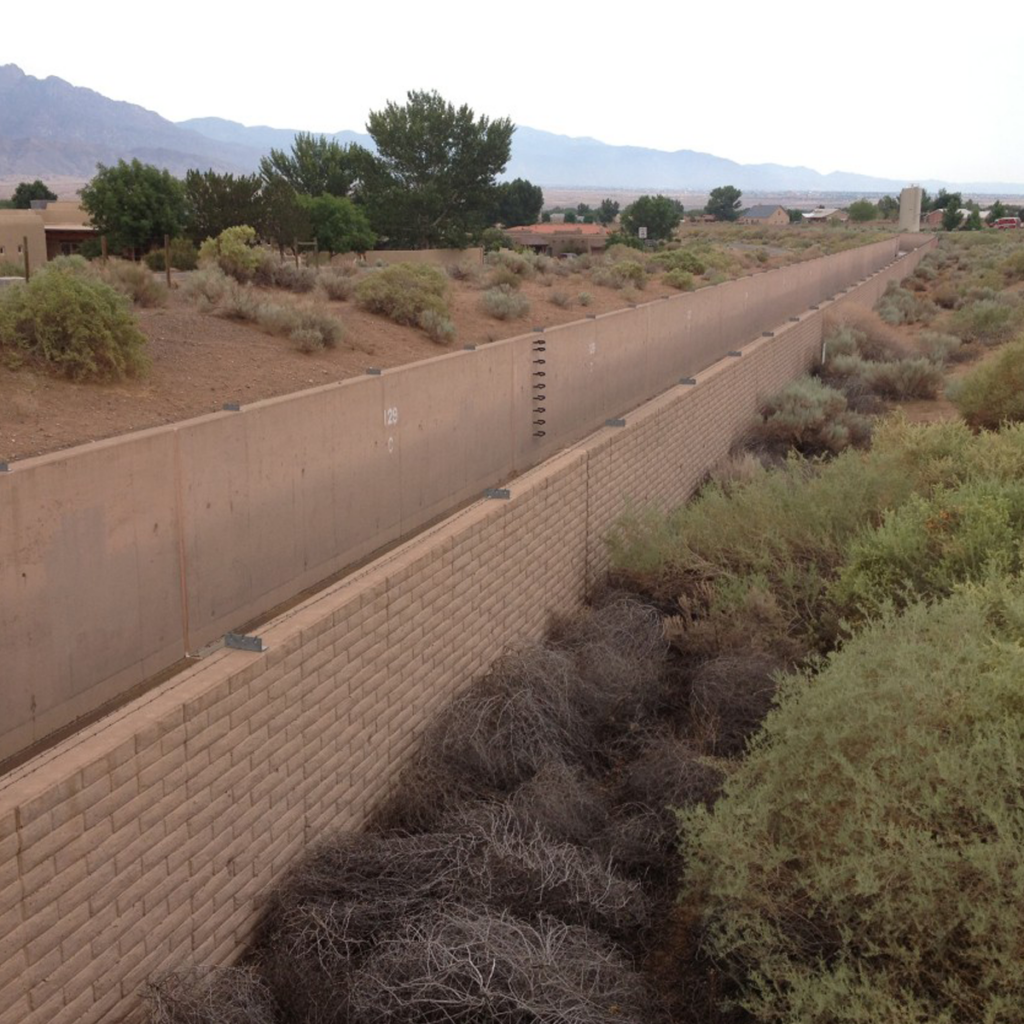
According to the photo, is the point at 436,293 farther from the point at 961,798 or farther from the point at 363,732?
the point at 961,798

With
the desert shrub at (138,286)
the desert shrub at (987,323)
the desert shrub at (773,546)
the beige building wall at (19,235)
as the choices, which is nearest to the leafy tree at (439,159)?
the beige building wall at (19,235)

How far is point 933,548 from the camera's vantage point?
9.57 meters

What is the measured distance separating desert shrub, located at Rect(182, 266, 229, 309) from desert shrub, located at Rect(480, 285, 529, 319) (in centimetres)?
805

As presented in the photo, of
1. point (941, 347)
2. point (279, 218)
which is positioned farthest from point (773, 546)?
point (279, 218)

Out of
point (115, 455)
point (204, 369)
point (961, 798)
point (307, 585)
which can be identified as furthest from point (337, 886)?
point (204, 369)

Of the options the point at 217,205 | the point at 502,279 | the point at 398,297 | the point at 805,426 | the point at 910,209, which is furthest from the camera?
the point at 910,209

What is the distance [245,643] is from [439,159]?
69400 mm

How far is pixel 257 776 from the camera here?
20.4 ft

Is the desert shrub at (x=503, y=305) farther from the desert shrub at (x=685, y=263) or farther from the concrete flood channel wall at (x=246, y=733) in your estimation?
the desert shrub at (x=685, y=263)

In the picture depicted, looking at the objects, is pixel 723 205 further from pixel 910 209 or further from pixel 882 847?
pixel 882 847

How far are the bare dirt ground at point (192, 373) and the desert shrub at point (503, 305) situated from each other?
0.47 m

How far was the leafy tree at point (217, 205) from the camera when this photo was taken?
44719mm

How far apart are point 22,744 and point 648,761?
3815 millimetres

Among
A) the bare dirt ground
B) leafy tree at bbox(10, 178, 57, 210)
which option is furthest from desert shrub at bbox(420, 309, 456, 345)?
leafy tree at bbox(10, 178, 57, 210)
